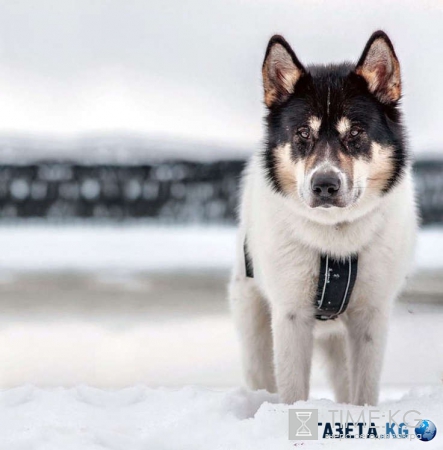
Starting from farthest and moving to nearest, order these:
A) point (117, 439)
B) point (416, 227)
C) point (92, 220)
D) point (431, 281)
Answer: point (92, 220) < point (431, 281) < point (416, 227) < point (117, 439)

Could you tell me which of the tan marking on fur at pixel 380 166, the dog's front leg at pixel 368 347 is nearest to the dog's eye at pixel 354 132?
the tan marking on fur at pixel 380 166

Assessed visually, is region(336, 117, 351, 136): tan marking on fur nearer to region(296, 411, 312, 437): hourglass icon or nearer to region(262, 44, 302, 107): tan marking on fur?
region(262, 44, 302, 107): tan marking on fur

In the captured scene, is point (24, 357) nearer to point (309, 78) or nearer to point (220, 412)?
point (220, 412)

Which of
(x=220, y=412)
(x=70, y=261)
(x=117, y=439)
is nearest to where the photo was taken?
(x=117, y=439)

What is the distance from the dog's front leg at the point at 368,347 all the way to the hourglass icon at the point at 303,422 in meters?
0.61

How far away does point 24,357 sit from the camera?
5586 mm

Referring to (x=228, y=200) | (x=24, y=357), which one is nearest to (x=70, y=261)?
(x=228, y=200)

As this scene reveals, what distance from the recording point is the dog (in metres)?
3.39

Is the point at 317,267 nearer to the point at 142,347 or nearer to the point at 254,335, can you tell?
the point at 254,335

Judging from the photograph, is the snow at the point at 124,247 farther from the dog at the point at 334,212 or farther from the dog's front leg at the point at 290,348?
the dog's front leg at the point at 290,348

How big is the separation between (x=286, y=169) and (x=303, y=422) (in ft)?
3.77

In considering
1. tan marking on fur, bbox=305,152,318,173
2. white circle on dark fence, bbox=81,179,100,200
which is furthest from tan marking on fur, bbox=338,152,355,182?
white circle on dark fence, bbox=81,179,100,200

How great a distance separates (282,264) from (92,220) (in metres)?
7.90

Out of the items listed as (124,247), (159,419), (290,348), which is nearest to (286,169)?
(290,348)
